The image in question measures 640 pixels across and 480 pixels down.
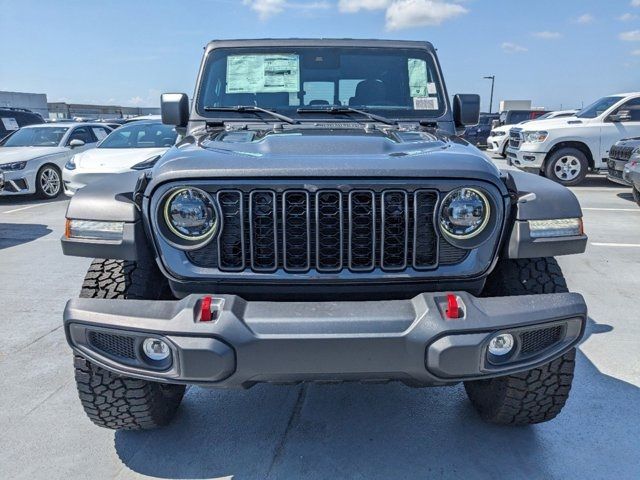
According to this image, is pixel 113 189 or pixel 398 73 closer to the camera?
pixel 113 189

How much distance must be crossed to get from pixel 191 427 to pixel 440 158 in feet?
6.12

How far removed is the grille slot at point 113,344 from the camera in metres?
2.07

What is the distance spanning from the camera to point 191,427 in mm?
2787

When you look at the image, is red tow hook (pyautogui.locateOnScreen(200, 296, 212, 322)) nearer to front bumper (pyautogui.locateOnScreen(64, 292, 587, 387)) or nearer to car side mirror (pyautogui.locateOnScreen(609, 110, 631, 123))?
front bumper (pyautogui.locateOnScreen(64, 292, 587, 387))

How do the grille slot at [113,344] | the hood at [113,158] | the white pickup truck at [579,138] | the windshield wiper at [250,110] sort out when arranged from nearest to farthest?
the grille slot at [113,344], the windshield wiper at [250,110], the hood at [113,158], the white pickup truck at [579,138]

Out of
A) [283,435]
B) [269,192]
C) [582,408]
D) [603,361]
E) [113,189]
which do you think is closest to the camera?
[269,192]

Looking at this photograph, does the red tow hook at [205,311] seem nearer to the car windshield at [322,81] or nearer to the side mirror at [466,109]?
the car windshield at [322,81]

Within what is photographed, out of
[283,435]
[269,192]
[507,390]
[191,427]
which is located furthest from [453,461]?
[269,192]

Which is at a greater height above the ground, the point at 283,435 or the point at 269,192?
the point at 269,192

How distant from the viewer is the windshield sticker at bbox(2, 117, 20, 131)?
14.0 m

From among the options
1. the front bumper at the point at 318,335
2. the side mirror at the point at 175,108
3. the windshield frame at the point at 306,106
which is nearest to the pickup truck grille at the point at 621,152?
the windshield frame at the point at 306,106

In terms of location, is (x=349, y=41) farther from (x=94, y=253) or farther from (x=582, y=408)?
(x=582, y=408)

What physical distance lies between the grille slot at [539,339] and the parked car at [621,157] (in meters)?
7.97

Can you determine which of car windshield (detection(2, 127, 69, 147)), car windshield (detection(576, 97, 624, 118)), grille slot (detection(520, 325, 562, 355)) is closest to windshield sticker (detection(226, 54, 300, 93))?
grille slot (detection(520, 325, 562, 355))
